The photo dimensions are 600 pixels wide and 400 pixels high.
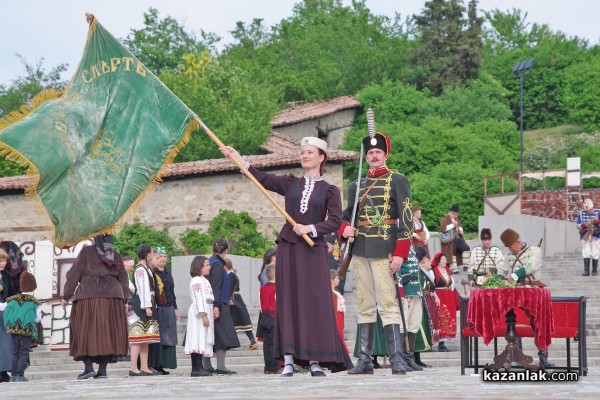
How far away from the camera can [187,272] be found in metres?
24.6

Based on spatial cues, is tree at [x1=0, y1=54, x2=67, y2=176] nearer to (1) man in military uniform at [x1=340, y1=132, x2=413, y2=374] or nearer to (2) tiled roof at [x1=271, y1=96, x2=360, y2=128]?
(2) tiled roof at [x1=271, y1=96, x2=360, y2=128]

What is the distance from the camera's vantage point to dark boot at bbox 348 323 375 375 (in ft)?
41.9

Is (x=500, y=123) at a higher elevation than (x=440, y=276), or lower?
higher

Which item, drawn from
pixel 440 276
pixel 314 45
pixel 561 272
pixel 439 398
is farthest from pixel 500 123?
pixel 439 398

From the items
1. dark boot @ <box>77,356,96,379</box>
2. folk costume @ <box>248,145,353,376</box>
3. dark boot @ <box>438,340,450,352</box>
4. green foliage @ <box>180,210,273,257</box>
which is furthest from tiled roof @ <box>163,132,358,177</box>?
folk costume @ <box>248,145,353,376</box>

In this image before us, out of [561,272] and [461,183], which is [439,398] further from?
[461,183]

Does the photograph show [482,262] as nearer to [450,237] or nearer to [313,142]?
[313,142]

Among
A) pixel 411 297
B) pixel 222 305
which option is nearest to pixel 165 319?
pixel 222 305

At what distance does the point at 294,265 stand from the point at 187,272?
12553 mm

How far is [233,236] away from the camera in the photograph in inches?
1330

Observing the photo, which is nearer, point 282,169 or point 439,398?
point 439,398

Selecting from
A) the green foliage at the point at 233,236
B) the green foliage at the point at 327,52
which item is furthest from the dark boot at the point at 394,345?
the green foliage at the point at 327,52

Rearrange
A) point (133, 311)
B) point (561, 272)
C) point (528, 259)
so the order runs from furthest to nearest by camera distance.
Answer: point (561, 272)
point (133, 311)
point (528, 259)

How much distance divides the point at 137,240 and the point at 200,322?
18.3 m
